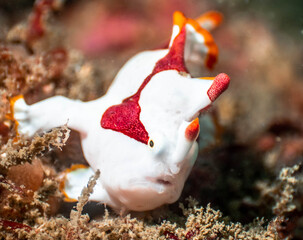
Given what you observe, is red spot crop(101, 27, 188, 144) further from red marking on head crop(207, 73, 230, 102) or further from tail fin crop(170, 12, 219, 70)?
red marking on head crop(207, 73, 230, 102)

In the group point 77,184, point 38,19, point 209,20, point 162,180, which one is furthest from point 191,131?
point 38,19

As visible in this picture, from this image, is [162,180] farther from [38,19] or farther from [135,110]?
[38,19]

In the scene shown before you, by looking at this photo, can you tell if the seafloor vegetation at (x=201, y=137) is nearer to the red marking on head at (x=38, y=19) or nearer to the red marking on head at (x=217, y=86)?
the red marking on head at (x=38, y=19)

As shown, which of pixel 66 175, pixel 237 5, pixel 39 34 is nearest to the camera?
pixel 66 175

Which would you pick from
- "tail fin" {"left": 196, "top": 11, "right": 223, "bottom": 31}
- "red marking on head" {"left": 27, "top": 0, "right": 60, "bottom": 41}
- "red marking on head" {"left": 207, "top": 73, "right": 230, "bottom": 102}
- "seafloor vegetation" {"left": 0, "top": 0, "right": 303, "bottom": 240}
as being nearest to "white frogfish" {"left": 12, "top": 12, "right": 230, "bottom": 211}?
"red marking on head" {"left": 207, "top": 73, "right": 230, "bottom": 102}

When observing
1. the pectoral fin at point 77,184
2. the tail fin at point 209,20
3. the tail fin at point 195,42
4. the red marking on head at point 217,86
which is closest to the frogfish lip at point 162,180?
the pectoral fin at point 77,184

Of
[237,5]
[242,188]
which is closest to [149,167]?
[242,188]

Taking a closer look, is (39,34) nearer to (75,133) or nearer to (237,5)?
(75,133)
